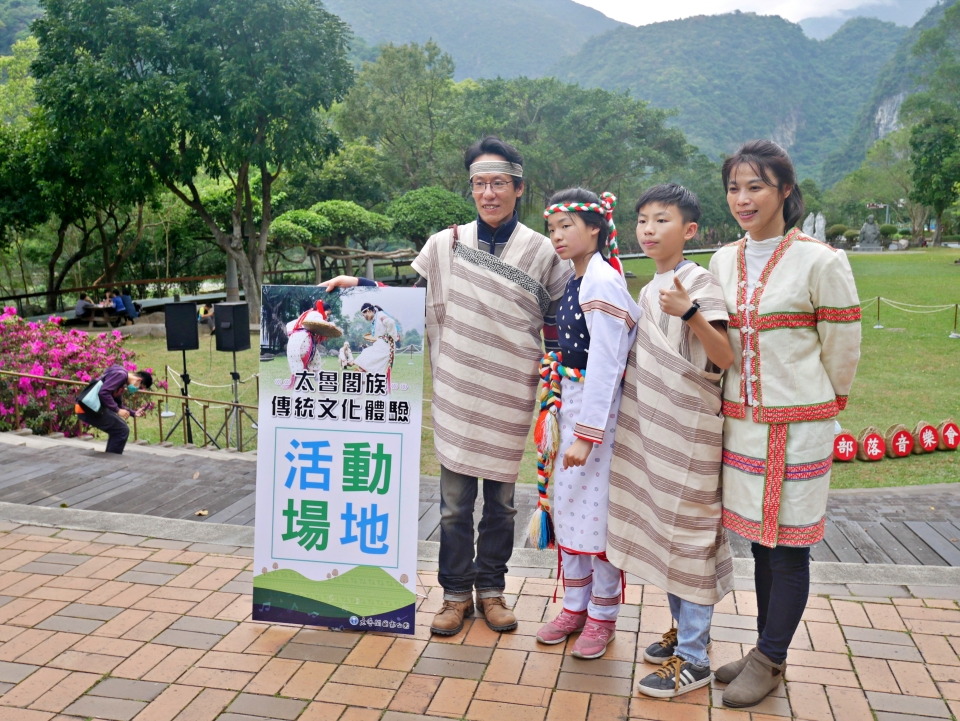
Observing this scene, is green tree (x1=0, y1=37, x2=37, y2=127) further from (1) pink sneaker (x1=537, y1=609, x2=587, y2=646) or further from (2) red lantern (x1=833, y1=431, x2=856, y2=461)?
(1) pink sneaker (x1=537, y1=609, x2=587, y2=646)

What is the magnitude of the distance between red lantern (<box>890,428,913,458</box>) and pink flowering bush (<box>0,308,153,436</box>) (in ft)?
22.7

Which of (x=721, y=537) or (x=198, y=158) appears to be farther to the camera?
(x=198, y=158)

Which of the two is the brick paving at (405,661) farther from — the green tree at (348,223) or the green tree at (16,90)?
the green tree at (16,90)

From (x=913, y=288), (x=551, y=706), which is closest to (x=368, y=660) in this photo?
(x=551, y=706)

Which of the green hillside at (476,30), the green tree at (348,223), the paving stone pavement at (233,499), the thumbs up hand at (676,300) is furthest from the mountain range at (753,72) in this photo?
the thumbs up hand at (676,300)

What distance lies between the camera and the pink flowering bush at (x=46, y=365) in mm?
7539

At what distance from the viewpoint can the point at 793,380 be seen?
223cm

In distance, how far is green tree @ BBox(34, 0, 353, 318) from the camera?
15.6 meters

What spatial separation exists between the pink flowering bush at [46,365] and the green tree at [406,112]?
19052mm

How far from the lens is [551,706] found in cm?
234

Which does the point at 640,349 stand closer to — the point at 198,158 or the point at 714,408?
the point at 714,408

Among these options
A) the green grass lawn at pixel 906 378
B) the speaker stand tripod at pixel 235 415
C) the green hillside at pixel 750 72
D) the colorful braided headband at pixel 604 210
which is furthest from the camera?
the green hillside at pixel 750 72

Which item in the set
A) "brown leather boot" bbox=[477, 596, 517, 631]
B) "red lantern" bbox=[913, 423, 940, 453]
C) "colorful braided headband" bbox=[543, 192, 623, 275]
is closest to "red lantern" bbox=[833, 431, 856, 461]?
"red lantern" bbox=[913, 423, 940, 453]

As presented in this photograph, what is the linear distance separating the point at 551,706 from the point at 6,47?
44.6m
